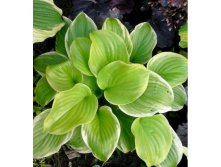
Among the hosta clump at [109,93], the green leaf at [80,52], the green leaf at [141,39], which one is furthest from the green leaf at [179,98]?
the green leaf at [80,52]

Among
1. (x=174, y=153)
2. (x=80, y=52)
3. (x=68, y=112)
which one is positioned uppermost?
(x=80, y=52)

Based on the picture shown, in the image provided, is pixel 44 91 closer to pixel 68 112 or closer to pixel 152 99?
pixel 68 112

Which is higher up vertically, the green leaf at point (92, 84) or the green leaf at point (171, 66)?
the green leaf at point (171, 66)

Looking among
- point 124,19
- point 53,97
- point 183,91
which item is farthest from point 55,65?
point 183,91

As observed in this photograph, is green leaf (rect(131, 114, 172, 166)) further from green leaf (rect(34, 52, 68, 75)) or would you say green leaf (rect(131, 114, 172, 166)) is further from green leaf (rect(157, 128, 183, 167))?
green leaf (rect(34, 52, 68, 75))

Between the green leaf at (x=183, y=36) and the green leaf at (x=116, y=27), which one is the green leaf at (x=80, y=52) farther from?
the green leaf at (x=183, y=36)

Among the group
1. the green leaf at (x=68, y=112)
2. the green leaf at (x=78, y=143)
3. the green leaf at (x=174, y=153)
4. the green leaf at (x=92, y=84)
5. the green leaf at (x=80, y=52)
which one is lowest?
the green leaf at (x=174, y=153)

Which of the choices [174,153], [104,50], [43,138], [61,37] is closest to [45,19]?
[61,37]
